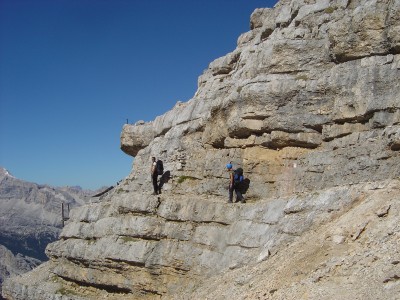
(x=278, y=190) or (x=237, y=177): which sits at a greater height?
(x=237, y=177)

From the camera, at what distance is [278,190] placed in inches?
917

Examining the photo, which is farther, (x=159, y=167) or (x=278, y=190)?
(x=159, y=167)

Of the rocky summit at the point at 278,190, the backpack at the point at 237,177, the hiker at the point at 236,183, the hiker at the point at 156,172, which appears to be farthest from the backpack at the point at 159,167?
the backpack at the point at 237,177

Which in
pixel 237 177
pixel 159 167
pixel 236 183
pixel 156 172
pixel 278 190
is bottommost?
pixel 278 190

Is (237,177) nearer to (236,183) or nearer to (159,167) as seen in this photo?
(236,183)

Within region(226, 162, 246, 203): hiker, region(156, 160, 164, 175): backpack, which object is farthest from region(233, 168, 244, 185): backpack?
region(156, 160, 164, 175): backpack

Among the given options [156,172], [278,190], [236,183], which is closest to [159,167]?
[156,172]

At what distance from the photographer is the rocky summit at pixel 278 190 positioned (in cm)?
1574

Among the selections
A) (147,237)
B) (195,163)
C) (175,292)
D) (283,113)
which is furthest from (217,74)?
(175,292)

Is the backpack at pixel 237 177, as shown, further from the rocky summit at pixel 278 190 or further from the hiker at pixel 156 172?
the hiker at pixel 156 172

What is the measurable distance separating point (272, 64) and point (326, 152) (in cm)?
627

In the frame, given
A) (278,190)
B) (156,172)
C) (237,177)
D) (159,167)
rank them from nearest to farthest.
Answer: (278,190) → (237,177) → (156,172) → (159,167)

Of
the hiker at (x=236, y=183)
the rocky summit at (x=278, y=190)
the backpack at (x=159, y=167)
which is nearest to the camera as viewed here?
the rocky summit at (x=278, y=190)

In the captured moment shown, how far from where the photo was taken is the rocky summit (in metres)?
15.7
